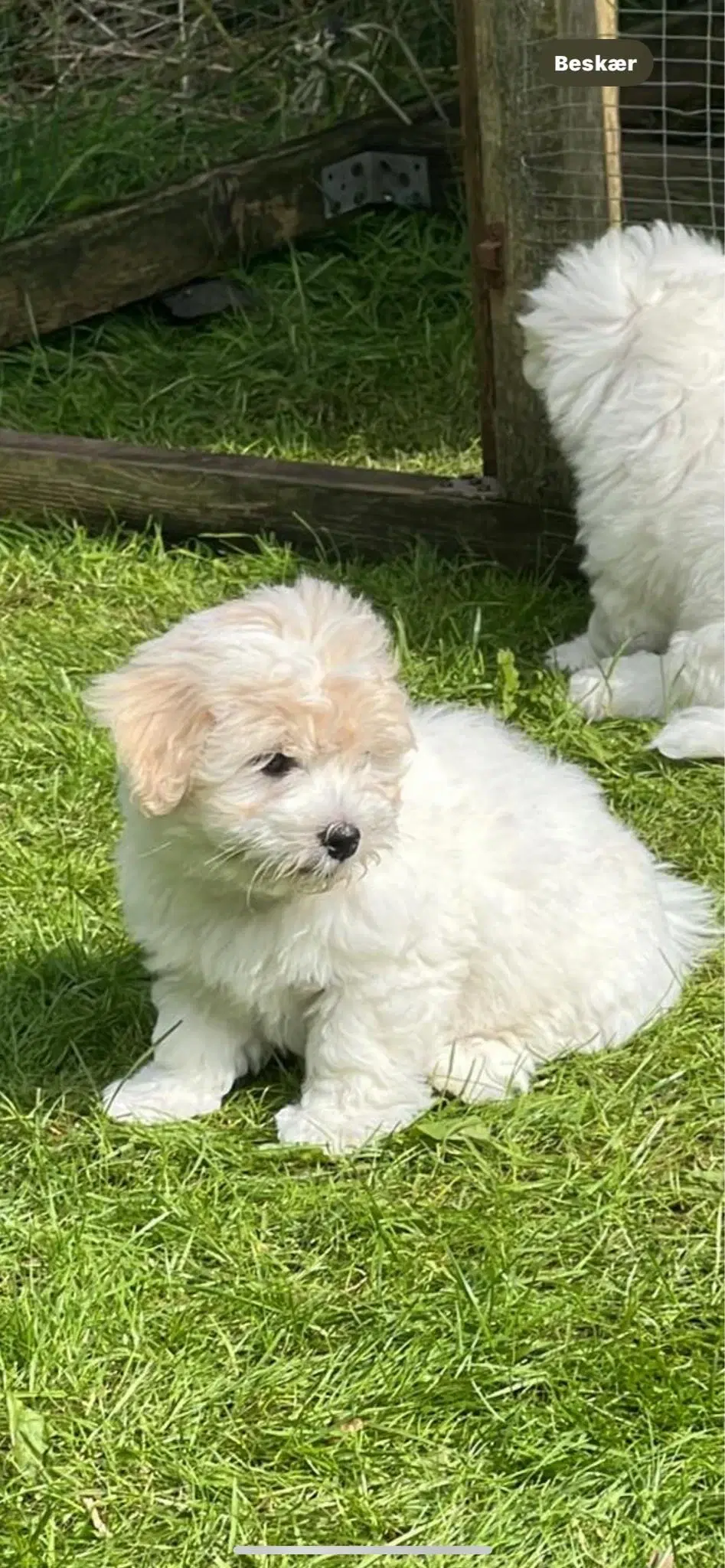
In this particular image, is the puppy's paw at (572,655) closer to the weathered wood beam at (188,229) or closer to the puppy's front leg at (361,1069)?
the puppy's front leg at (361,1069)

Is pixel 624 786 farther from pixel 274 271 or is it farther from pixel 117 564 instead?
pixel 274 271

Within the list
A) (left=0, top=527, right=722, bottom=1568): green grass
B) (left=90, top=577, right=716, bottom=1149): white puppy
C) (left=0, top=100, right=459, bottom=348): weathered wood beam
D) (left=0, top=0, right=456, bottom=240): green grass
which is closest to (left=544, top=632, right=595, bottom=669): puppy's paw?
(left=90, top=577, right=716, bottom=1149): white puppy

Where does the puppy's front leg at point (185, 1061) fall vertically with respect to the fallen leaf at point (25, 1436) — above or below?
above

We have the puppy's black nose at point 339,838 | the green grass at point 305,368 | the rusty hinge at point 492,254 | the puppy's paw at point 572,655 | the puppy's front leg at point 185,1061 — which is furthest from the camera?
the green grass at point 305,368

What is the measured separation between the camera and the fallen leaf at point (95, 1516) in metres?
2.37

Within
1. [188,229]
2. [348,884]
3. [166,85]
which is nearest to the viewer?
[348,884]

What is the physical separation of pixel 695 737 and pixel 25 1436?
2.07 meters

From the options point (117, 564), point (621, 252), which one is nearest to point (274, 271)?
point (117, 564)

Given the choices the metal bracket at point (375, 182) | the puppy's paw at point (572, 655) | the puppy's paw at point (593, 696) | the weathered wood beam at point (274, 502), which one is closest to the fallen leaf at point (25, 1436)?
the puppy's paw at point (593, 696)

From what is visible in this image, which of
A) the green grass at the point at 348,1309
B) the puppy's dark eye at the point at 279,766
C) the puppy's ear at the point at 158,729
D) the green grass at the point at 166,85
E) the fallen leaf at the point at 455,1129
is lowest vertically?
→ the green grass at the point at 348,1309

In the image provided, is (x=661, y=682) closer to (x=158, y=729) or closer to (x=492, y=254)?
(x=492, y=254)

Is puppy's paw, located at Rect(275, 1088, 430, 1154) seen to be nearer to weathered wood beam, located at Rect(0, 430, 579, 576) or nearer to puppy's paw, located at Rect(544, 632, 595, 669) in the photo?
puppy's paw, located at Rect(544, 632, 595, 669)

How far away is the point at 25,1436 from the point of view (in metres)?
2.47

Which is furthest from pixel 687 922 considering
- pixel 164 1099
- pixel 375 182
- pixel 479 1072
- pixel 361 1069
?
pixel 375 182
